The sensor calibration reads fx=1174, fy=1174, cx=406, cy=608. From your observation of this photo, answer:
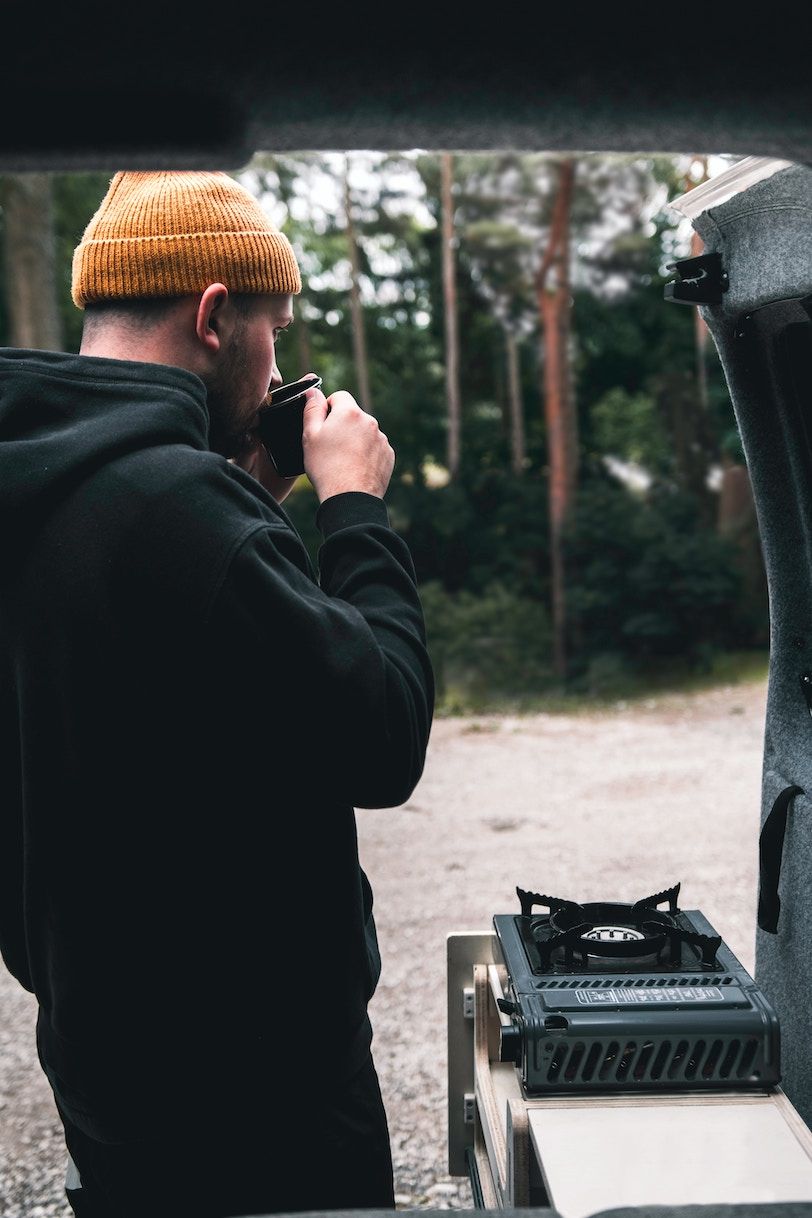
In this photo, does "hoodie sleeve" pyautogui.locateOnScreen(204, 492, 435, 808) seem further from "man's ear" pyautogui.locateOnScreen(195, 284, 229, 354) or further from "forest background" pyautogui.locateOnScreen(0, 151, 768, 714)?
"forest background" pyautogui.locateOnScreen(0, 151, 768, 714)

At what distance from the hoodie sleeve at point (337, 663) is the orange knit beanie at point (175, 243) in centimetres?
41

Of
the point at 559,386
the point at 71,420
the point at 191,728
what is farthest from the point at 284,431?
the point at 559,386

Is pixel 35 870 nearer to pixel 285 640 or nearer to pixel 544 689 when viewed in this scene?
pixel 285 640

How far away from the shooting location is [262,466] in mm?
1846

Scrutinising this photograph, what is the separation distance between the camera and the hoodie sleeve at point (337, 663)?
132 centimetres

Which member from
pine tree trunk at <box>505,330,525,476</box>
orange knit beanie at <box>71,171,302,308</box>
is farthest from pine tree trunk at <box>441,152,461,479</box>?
orange knit beanie at <box>71,171,302,308</box>

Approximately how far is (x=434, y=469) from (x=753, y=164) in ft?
68.6

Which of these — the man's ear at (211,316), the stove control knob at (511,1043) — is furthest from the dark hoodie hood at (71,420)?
the stove control knob at (511,1043)

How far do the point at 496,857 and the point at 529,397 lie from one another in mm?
16869

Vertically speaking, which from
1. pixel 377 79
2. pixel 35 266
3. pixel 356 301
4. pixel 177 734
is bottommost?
pixel 177 734

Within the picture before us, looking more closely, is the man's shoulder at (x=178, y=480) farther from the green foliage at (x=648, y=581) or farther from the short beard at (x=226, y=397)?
the green foliage at (x=648, y=581)

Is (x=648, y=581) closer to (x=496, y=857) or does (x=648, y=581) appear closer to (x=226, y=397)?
(x=496, y=857)

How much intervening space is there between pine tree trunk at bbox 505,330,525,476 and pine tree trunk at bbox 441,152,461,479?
1157mm

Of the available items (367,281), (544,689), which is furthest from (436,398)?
(544,689)
